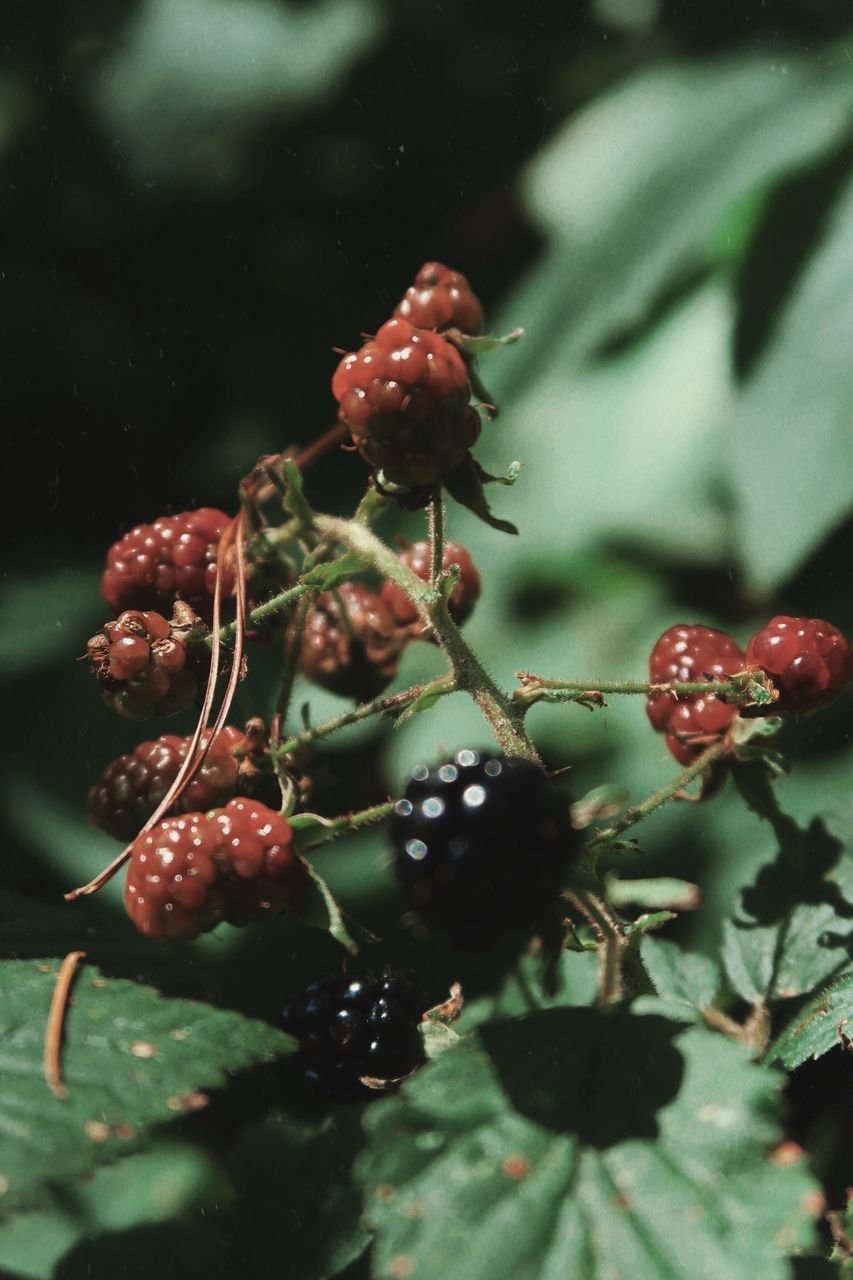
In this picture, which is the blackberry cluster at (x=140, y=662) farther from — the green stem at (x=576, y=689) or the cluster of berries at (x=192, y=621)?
the green stem at (x=576, y=689)

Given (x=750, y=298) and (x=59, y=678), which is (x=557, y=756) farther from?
(x=59, y=678)

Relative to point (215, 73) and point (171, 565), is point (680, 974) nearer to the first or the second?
point (171, 565)

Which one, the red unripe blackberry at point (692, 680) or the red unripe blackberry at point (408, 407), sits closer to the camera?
the red unripe blackberry at point (408, 407)

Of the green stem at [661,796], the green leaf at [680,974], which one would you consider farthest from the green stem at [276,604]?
the green leaf at [680,974]

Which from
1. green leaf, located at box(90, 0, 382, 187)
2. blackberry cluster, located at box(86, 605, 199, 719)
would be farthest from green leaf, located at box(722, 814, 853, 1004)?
green leaf, located at box(90, 0, 382, 187)

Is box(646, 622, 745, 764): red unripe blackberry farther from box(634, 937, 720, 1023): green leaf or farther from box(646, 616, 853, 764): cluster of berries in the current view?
box(634, 937, 720, 1023): green leaf

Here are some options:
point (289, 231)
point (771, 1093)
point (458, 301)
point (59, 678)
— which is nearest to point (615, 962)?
point (771, 1093)
